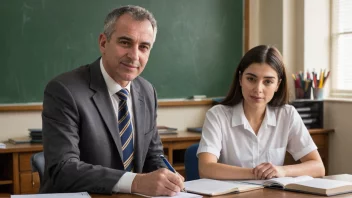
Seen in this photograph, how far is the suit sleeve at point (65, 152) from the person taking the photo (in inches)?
75.2

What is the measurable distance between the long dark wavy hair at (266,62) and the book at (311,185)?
0.69 metres

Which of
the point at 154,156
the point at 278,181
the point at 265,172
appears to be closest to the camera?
the point at 278,181

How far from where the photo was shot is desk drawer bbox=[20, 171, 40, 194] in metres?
3.45

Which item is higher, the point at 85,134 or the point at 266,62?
the point at 266,62

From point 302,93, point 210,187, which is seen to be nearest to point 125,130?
point 210,187

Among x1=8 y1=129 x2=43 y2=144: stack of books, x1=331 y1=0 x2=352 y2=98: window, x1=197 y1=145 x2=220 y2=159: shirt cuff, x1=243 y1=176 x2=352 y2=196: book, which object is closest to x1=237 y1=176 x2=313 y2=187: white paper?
x1=243 y1=176 x2=352 y2=196: book

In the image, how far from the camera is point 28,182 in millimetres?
3465

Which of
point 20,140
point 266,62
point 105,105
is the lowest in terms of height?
point 20,140

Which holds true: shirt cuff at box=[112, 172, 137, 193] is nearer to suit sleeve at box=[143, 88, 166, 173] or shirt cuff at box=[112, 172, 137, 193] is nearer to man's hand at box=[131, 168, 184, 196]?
man's hand at box=[131, 168, 184, 196]

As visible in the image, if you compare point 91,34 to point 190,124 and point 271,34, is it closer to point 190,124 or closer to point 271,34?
point 190,124

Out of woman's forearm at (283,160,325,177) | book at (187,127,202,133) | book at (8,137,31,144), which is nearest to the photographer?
woman's forearm at (283,160,325,177)

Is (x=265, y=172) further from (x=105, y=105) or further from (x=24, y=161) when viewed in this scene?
(x=24, y=161)

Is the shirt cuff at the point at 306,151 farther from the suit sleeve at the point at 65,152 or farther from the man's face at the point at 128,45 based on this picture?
the suit sleeve at the point at 65,152

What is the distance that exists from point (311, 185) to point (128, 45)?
0.89m
